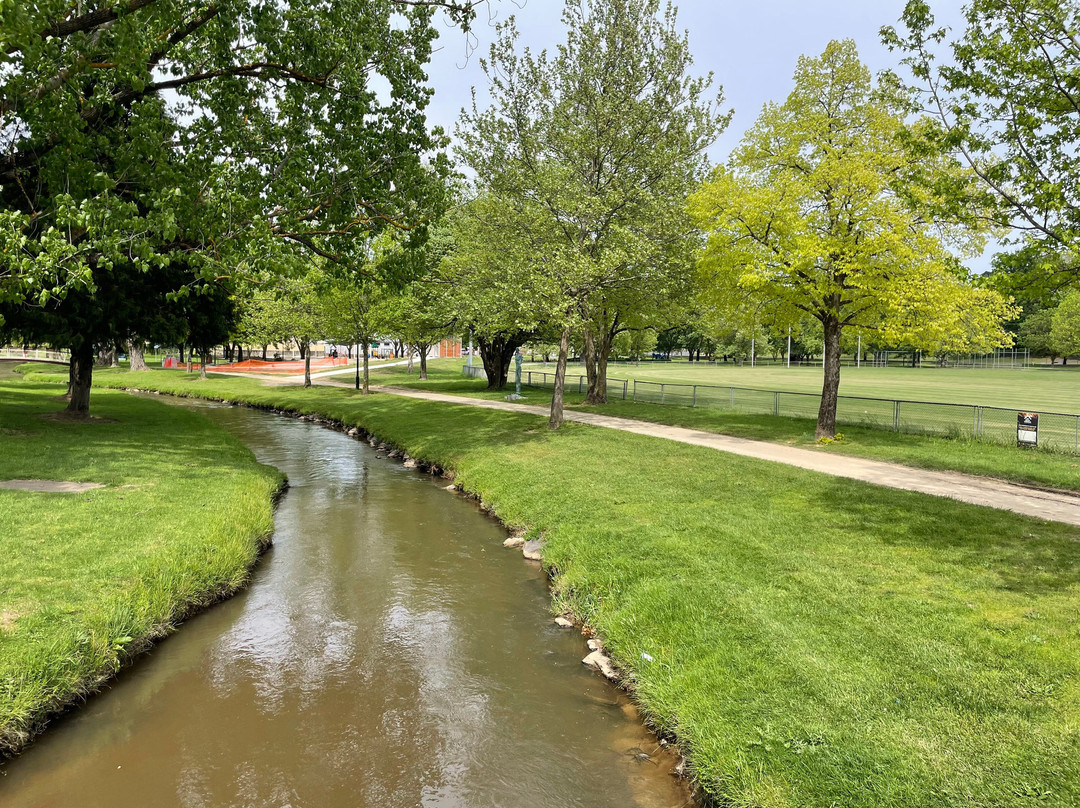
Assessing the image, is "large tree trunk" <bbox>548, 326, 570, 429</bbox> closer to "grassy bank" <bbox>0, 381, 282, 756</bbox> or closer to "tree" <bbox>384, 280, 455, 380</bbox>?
"grassy bank" <bbox>0, 381, 282, 756</bbox>

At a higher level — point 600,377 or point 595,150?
point 595,150

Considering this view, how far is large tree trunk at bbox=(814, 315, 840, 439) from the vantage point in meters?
16.3

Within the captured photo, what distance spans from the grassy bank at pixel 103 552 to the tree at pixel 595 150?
9181 mm

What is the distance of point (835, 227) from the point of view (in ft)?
48.8

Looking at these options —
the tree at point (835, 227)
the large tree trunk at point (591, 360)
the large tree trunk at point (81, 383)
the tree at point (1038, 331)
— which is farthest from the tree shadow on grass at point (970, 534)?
the tree at point (1038, 331)

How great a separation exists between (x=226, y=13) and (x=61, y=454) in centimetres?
890

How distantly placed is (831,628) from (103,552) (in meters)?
8.16

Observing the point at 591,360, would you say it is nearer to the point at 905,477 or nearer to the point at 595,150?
the point at 595,150

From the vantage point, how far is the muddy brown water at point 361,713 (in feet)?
15.8

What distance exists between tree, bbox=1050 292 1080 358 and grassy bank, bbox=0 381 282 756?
77.6 metres

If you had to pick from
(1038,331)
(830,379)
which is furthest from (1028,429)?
(1038,331)

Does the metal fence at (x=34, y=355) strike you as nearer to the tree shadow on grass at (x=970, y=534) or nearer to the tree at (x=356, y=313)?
the tree at (x=356, y=313)

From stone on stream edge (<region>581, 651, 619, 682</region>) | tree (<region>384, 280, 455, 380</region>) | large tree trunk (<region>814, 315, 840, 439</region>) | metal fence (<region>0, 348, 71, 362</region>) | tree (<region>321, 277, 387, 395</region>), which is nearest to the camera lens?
stone on stream edge (<region>581, 651, 619, 682</region>)

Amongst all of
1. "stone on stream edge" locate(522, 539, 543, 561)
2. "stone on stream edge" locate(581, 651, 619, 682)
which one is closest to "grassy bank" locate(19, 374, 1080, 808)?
"stone on stream edge" locate(581, 651, 619, 682)
